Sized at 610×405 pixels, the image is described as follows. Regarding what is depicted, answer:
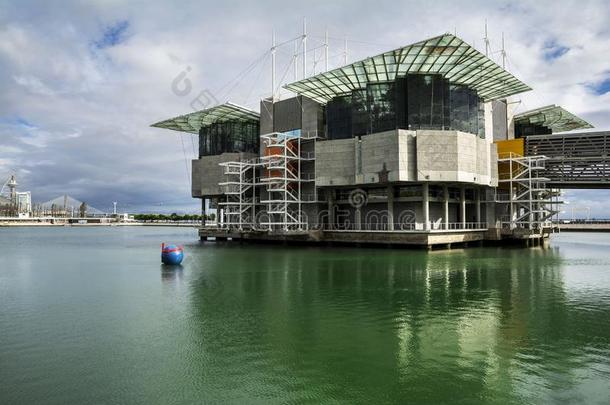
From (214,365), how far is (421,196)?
5321 cm

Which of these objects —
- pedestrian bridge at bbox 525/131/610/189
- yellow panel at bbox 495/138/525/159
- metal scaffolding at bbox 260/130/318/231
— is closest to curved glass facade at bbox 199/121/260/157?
metal scaffolding at bbox 260/130/318/231

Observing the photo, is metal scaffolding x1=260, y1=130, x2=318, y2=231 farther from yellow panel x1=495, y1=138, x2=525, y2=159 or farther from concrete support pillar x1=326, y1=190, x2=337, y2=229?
yellow panel x1=495, y1=138, x2=525, y2=159

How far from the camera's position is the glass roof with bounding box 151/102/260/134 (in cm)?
8052

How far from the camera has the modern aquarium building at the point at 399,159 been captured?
58.2m

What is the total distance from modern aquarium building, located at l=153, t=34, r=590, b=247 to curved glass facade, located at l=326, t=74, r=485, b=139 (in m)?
0.15

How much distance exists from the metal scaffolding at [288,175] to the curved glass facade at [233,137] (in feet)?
46.5

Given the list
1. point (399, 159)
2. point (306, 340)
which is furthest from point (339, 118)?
point (306, 340)

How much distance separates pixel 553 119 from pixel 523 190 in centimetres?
2387

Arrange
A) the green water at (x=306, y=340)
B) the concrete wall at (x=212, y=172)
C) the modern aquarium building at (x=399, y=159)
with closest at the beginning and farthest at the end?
the green water at (x=306, y=340)
the modern aquarium building at (x=399, y=159)
the concrete wall at (x=212, y=172)

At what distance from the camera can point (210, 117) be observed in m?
85.4

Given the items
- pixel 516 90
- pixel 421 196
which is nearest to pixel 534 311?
pixel 421 196

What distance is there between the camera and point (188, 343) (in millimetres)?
15781

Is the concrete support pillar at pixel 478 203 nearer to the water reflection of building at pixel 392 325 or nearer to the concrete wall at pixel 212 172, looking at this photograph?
the water reflection of building at pixel 392 325

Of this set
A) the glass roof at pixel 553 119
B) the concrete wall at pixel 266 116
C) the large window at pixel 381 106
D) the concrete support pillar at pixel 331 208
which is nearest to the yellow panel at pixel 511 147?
the glass roof at pixel 553 119
